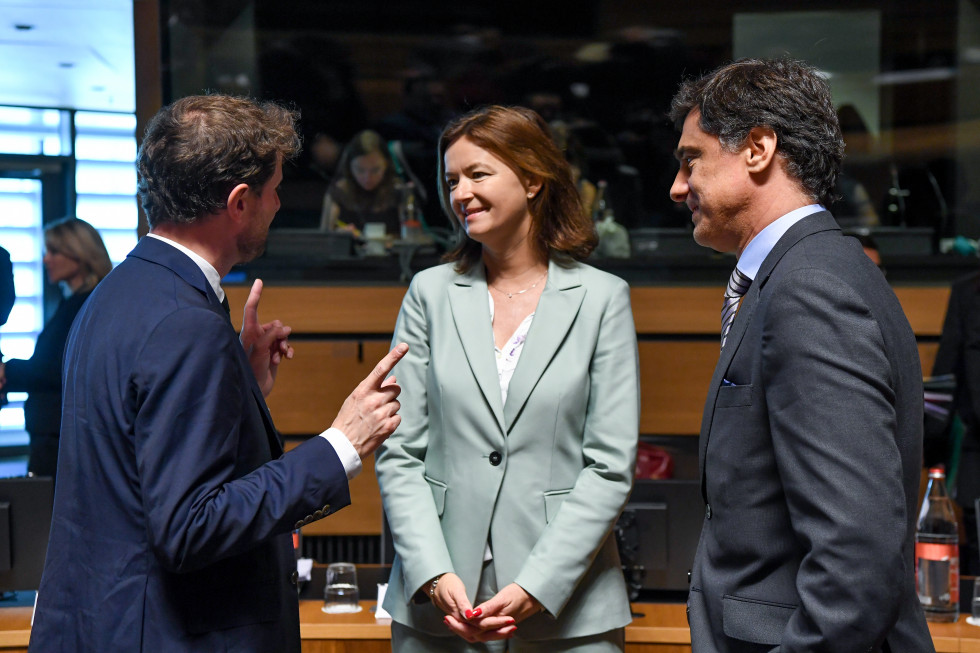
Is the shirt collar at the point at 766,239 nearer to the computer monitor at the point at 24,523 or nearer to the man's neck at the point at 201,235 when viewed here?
the man's neck at the point at 201,235

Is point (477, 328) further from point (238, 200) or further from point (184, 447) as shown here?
A: point (184, 447)

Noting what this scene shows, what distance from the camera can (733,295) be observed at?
1311mm

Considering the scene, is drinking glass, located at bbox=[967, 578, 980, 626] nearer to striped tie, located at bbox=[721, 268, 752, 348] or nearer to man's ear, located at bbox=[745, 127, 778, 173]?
striped tie, located at bbox=[721, 268, 752, 348]

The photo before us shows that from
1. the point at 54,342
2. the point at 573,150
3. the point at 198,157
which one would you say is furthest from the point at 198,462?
the point at 573,150

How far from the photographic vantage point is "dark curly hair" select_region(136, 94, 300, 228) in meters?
1.30

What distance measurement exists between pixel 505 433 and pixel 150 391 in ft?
2.38

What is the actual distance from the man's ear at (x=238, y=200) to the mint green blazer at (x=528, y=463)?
559 millimetres

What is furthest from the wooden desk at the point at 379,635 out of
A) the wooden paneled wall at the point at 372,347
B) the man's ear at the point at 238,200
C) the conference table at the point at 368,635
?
the wooden paneled wall at the point at 372,347

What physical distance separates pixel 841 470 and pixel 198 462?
741 mm

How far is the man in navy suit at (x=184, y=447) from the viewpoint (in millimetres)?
1176

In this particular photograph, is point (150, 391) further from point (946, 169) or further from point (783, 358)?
point (946, 169)

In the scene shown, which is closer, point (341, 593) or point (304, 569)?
point (341, 593)

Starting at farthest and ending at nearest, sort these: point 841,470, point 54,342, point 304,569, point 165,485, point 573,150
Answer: point 573,150 < point 54,342 < point 304,569 < point 165,485 < point 841,470

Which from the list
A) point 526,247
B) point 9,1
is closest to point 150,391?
point 526,247
